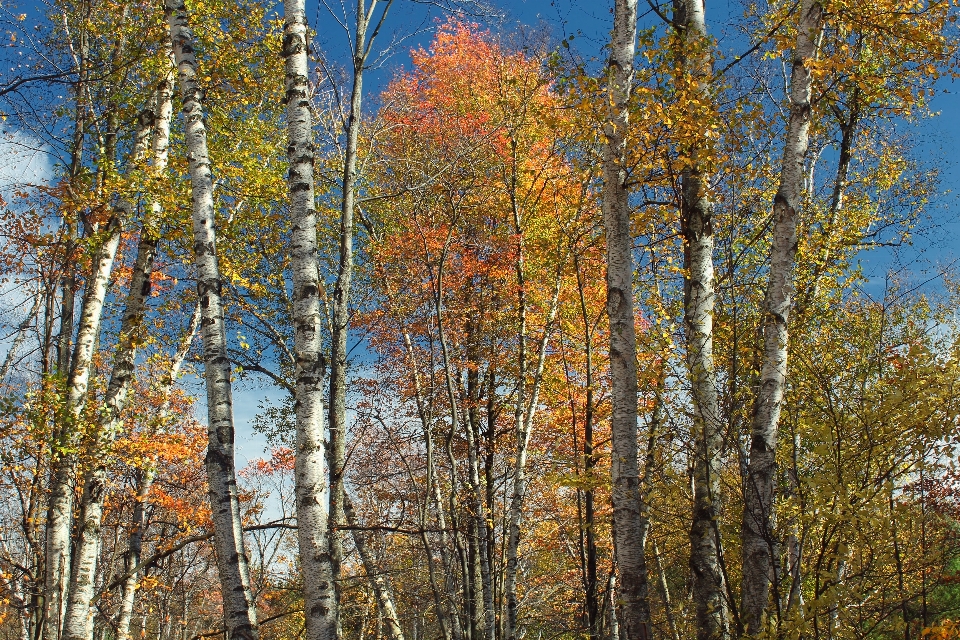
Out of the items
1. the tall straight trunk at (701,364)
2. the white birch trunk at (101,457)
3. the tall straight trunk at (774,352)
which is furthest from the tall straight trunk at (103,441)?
the tall straight trunk at (774,352)

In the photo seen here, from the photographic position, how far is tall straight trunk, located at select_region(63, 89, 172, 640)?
655 cm

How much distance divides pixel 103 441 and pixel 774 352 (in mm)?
6861

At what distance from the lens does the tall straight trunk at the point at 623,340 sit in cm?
418

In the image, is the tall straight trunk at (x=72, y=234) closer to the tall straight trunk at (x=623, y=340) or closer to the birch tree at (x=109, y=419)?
the birch tree at (x=109, y=419)

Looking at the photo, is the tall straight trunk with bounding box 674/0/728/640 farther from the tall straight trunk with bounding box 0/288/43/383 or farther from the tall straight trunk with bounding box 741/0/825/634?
the tall straight trunk with bounding box 0/288/43/383

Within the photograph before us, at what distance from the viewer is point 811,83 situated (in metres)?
4.50

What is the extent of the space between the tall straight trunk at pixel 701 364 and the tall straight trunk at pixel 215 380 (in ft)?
11.0

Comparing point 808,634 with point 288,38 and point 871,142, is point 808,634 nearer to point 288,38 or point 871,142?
point 288,38

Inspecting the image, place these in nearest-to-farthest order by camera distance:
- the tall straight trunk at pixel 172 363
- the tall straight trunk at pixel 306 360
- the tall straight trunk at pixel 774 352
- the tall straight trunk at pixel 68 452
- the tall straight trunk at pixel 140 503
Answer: the tall straight trunk at pixel 774 352, the tall straight trunk at pixel 306 360, the tall straight trunk at pixel 68 452, the tall straight trunk at pixel 172 363, the tall straight trunk at pixel 140 503

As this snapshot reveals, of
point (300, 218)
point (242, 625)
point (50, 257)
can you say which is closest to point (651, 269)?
point (300, 218)

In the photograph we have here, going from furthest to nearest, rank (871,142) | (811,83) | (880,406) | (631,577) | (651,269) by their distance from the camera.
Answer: (871,142)
(651,269)
(811,83)
(631,577)
(880,406)

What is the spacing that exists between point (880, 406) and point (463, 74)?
1312cm

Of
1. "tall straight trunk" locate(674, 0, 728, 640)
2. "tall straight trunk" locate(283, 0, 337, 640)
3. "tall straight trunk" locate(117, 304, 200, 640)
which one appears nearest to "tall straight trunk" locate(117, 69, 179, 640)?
"tall straight trunk" locate(117, 304, 200, 640)

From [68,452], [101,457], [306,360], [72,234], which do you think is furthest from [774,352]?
[72,234]
